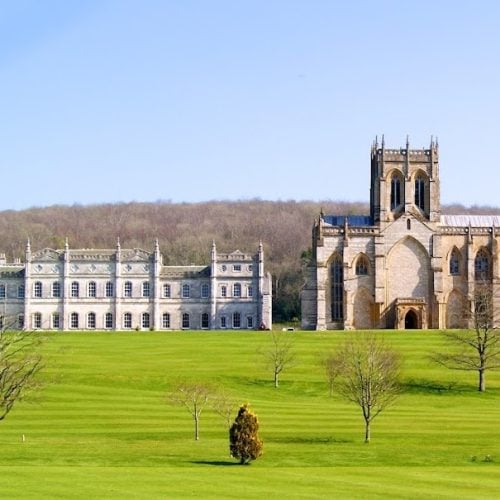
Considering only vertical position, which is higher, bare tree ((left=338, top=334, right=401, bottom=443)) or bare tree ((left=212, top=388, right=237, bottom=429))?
bare tree ((left=338, top=334, right=401, bottom=443))

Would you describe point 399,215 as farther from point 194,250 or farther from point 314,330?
point 194,250

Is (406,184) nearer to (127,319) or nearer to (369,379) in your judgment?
(127,319)

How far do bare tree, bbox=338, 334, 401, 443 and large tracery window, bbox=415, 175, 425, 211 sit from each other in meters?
43.5

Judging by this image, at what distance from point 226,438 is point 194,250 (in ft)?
385

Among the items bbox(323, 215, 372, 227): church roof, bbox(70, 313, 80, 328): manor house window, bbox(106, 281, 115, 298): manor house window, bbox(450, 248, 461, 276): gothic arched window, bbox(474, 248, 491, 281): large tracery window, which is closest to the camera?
bbox(474, 248, 491, 281): large tracery window

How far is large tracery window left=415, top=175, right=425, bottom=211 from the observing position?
103 meters

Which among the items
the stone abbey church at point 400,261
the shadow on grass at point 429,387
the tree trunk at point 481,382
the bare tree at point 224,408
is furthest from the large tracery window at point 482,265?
the bare tree at point 224,408

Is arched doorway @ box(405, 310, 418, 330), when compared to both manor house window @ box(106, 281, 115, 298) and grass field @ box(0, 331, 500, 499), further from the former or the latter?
manor house window @ box(106, 281, 115, 298)

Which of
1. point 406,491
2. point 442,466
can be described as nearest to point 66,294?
point 442,466

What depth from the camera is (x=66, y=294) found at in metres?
106

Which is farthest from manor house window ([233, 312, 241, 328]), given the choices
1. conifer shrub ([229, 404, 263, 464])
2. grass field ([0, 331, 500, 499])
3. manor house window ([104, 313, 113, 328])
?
conifer shrub ([229, 404, 263, 464])

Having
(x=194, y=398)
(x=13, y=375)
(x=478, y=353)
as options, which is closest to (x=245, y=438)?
(x=13, y=375)

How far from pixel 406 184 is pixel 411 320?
12.5 metres

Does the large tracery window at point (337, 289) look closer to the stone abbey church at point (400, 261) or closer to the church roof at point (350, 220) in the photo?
the stone abbey church at point (400, 261)
